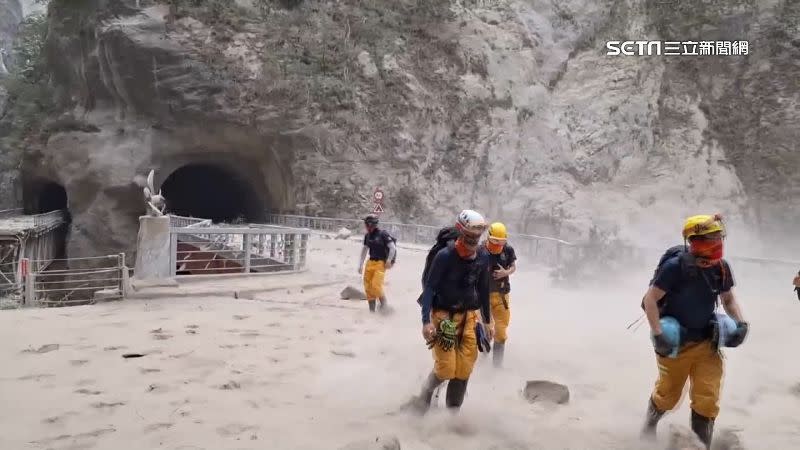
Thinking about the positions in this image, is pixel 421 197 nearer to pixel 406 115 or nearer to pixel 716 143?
pixel 406 115

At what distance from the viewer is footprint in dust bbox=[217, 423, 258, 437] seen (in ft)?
12.1

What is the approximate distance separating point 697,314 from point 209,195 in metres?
40.3

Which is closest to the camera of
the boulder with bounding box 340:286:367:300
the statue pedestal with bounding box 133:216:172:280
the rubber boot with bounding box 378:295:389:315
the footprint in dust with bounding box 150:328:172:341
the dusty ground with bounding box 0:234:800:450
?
the dusty ground with bounding box 0:234:800:450

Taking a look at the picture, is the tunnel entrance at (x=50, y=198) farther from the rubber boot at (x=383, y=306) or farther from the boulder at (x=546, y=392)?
the boulder at (x=546, y=392)

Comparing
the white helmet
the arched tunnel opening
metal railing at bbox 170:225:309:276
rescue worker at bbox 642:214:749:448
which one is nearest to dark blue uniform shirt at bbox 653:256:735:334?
rescue worker at bbox 642:214:749:448

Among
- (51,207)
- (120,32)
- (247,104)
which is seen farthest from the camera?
(51,207)

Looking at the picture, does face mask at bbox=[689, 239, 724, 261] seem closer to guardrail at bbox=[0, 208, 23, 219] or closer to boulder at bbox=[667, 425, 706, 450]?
boulder at bbox=[667, 425, 706, 450]

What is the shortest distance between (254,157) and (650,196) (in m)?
20.8

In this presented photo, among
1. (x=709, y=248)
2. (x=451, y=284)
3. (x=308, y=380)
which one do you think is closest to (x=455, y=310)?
(x=451, y=284)

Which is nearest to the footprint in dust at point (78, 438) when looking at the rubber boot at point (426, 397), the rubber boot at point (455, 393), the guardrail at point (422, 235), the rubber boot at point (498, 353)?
the rubber boot at point (426, 397)

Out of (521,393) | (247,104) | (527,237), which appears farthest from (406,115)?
(521,393)

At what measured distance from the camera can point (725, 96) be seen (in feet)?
88.8

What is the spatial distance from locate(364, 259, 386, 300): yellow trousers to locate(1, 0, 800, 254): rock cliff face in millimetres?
16338

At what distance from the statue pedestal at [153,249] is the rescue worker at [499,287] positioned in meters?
6.13
